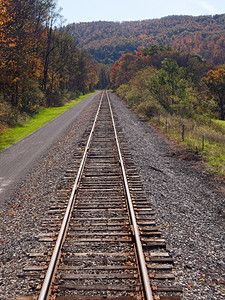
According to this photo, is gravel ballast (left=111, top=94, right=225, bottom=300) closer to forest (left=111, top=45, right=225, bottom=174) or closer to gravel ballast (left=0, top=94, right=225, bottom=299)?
gravel ballast (left=0, top=94, right=225, bottom=299)

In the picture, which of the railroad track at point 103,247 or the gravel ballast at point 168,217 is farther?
the gravel ballast at point 168,217

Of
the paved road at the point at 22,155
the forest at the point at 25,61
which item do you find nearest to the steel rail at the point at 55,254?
the paved road at the point at 22,155

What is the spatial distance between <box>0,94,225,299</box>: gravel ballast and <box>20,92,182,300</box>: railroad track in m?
0.27

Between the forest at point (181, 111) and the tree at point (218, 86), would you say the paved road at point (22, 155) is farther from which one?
the tree at point (218, 86)

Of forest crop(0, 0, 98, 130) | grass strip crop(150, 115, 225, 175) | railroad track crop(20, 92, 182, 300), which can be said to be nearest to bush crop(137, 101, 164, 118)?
grass strip crop(150, 115, 225, 175)

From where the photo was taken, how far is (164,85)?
23.5m

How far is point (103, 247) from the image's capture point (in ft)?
16.4

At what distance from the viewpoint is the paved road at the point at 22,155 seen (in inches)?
357

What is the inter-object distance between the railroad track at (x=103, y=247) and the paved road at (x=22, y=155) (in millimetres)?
2139

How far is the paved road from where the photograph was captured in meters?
9.06

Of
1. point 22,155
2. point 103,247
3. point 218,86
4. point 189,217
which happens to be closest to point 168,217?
point 189,217

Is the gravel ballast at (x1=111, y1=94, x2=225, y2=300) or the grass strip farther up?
the grass strip

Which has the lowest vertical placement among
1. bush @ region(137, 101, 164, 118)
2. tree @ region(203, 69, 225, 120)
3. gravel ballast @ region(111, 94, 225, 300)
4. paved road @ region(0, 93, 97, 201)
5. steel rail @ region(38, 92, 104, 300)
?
gravel ballast @ region(111, 94, 225, 300)

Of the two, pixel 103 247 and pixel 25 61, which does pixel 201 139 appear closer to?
pixel 103 247
